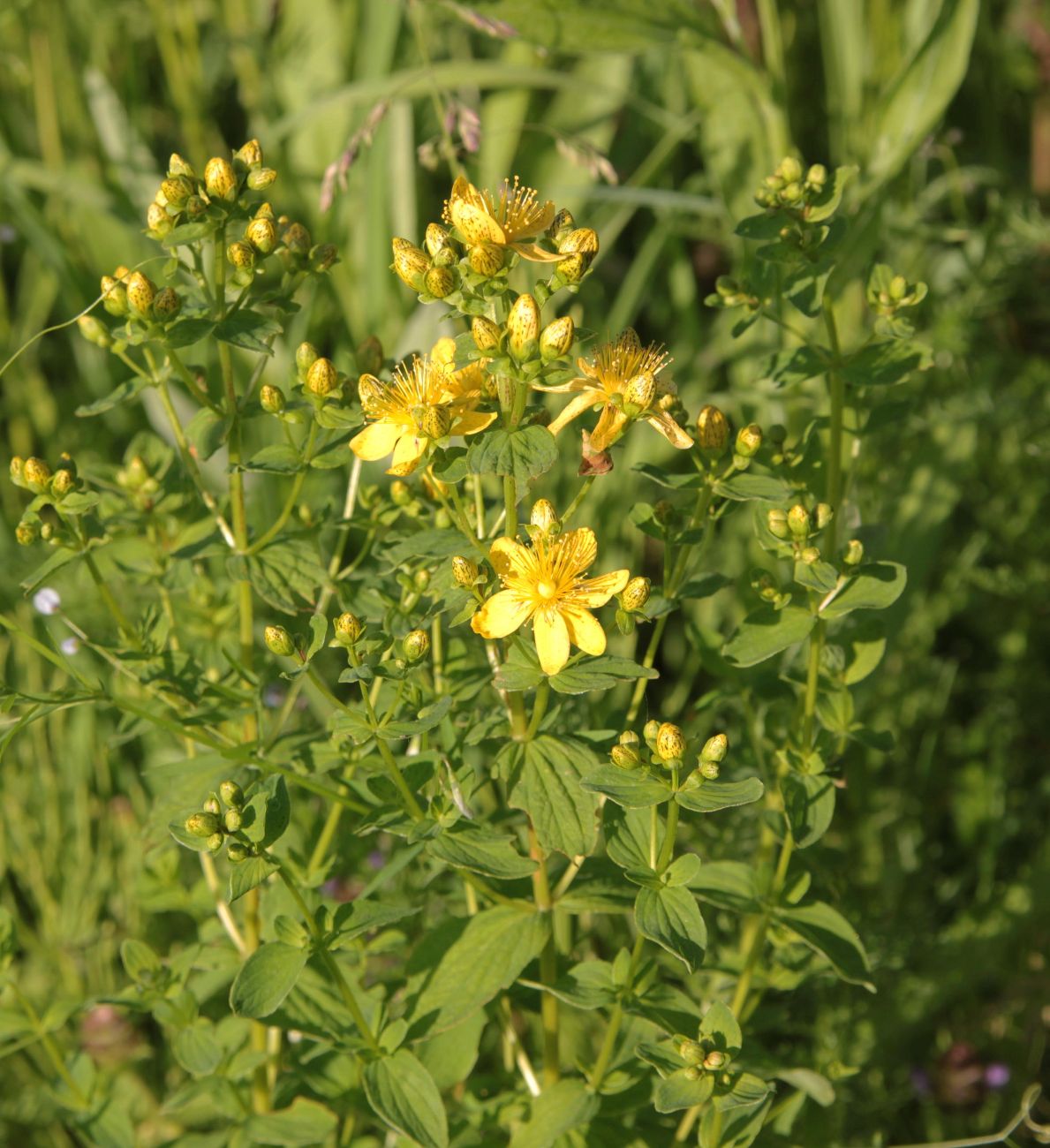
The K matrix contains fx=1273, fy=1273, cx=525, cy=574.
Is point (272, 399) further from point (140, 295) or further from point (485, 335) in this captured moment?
point (485, 335)

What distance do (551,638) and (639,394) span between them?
274 millimetres

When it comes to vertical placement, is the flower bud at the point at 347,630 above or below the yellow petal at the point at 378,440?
below

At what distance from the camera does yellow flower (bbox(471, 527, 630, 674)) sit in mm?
1321

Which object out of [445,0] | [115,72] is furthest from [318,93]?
[445,0]

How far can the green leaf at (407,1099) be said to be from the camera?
144cm

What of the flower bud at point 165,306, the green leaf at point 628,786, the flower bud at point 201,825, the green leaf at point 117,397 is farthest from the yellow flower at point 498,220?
the flower bud at point 201,825

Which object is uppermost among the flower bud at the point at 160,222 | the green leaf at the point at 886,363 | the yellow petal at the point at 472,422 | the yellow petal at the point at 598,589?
the flower bud at the point at 160,222

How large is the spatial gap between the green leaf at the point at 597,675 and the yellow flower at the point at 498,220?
437 millimetres

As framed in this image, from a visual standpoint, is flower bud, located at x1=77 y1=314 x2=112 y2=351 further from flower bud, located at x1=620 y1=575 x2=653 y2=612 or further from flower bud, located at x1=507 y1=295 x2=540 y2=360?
flower bud, located at x1=620 y1=575 x2=653 y2=612

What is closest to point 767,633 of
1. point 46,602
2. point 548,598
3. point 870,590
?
point 870,590

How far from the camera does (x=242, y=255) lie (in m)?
1.44

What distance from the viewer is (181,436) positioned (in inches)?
65.8

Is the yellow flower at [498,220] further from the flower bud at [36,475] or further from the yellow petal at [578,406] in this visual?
the flower bud at [36,475]

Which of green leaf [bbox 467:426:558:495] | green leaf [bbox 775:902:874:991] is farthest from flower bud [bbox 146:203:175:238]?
green leaf [bbox 775:902:874:991]
